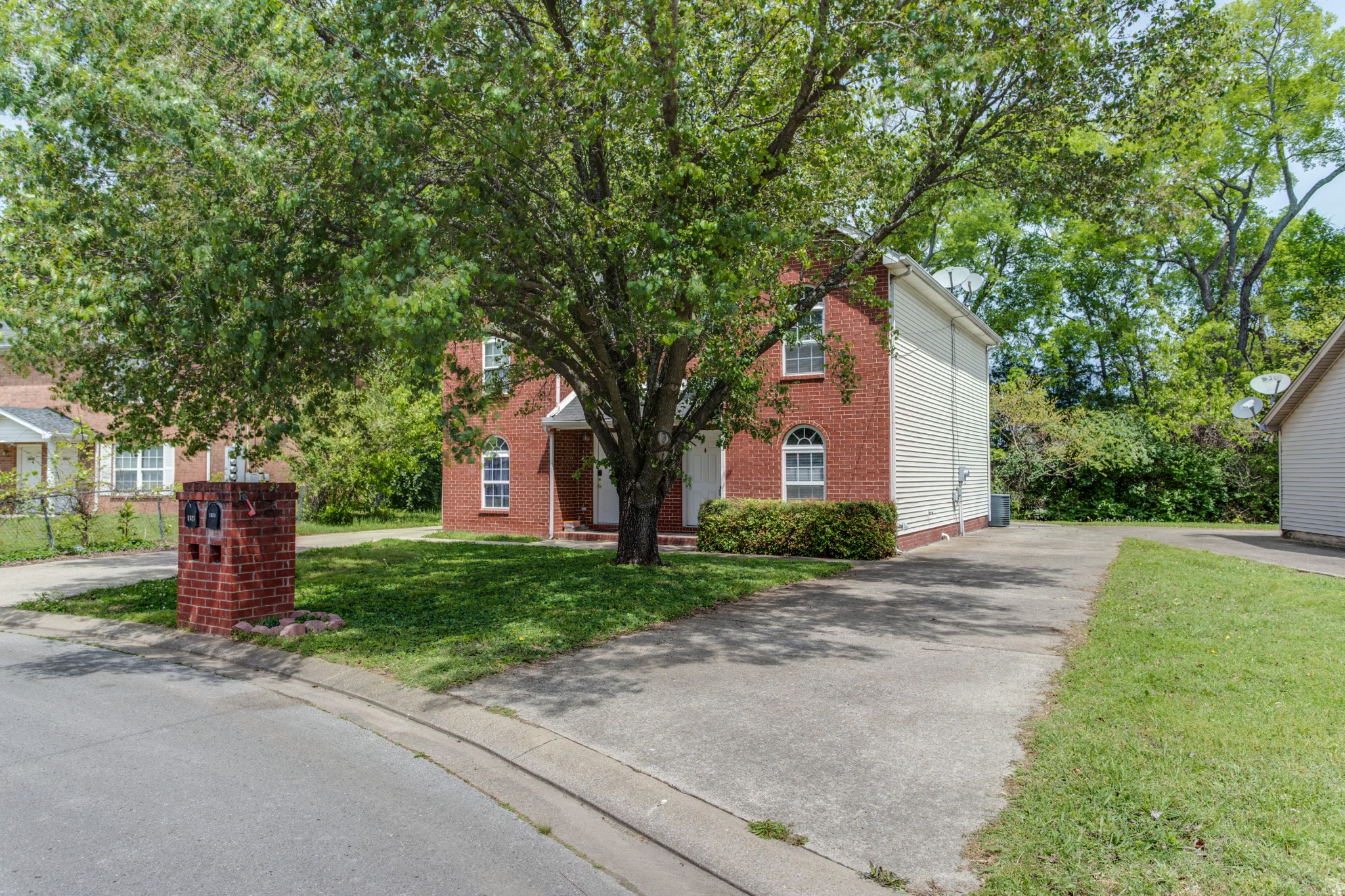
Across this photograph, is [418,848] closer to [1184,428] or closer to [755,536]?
[755,536]

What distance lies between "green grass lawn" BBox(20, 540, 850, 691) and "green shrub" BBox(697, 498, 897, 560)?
120cm

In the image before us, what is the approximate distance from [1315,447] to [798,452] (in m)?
12.5

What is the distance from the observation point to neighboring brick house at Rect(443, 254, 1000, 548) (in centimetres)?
1642

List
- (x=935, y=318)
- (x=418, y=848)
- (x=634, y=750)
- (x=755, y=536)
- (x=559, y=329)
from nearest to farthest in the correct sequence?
(x=418, y=848) < (x=634, y=750) < (x=559, y=329) < (x=755, y=536) < (x=935, y=318)

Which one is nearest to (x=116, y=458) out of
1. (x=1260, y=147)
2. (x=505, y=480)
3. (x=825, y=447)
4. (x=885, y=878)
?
(x=505, y=480)

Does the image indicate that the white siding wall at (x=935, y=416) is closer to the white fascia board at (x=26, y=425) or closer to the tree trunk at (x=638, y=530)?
the tree trunk at (x=638, y=530)

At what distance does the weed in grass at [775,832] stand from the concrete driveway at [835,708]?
0.06 metres

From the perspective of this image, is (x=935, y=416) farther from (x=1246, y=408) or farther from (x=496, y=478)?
(x=496, y=478)

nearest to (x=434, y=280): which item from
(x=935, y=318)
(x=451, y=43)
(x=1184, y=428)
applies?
(x=451, y=43)

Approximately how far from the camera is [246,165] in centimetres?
690

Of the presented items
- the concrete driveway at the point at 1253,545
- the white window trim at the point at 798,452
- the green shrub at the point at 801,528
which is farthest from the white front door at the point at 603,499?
the concrete driveway at the point at 1253,545

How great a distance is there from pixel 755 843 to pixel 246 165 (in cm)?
651

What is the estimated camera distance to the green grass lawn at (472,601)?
6875 mm

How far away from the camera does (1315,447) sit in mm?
19328
